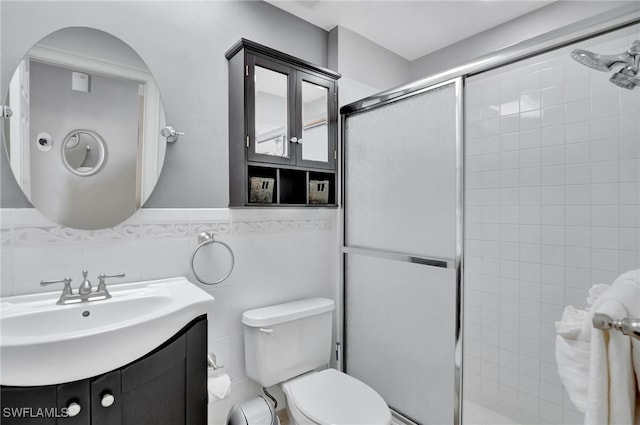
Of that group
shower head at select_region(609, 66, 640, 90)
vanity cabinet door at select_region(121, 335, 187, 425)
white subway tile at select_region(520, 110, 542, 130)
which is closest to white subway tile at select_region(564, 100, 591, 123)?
white subway tile at select_region(520, 110, 542, 130)

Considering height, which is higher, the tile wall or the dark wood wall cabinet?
the dark wood wall cabinet

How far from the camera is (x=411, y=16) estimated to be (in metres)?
1.96

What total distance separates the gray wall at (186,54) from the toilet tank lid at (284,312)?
0.55 metres

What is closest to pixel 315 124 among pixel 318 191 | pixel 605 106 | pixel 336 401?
pixel 318 191

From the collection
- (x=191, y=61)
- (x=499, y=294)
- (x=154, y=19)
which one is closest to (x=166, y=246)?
(x=191, y=61)

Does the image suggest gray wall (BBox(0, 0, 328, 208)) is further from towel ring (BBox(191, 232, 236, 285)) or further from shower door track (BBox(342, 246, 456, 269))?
shower door track (BBox(342, 246, 456, 269))

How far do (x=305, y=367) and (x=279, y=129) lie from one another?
121 cm

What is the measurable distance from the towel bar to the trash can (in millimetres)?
1266

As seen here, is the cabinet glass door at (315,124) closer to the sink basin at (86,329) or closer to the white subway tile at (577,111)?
the sink basin at (86,329)

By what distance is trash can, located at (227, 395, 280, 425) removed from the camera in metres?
1.43

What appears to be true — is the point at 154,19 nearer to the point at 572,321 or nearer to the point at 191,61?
the point at 191,61

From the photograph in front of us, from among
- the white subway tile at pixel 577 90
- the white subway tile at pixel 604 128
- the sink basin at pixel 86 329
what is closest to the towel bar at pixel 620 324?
the sink basin at pixel 86 329

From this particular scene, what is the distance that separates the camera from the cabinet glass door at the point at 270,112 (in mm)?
1611

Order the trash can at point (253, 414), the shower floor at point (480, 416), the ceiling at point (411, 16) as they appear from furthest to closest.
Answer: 1. the shower floor at point (480, 416)
2. the ceiling at point (411, 16)
3. the trash can at point (253, 414)
